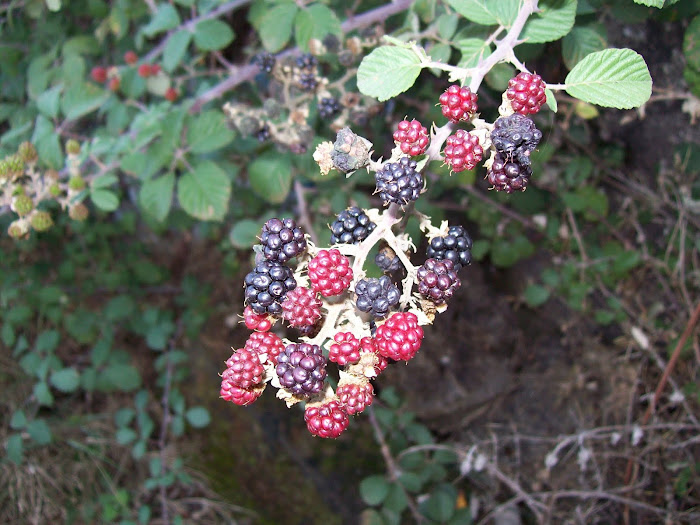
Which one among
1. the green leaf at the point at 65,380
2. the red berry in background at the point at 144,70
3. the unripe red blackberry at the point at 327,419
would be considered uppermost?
the unripe red blackberry at the point at 327,419

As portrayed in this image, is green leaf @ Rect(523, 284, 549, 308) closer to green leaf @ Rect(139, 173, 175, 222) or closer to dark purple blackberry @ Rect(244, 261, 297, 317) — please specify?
green leaf @ Rect(139, 173, 175, 222)

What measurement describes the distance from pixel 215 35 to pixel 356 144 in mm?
1608

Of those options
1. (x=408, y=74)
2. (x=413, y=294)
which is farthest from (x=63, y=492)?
(x=408, y=74)

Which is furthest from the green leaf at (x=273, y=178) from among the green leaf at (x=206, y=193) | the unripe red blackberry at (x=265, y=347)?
the unripe red blackberry at (x=265, y=347)

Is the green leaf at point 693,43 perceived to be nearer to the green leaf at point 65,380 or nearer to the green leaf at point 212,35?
the green leaf at point 212,35

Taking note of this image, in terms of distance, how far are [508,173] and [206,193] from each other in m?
1.51

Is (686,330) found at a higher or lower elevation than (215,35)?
lower

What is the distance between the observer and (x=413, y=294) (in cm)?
143

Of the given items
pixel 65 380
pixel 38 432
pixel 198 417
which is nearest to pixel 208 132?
pixel 198 417

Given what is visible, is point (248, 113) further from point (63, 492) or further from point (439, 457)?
point (63, 492)

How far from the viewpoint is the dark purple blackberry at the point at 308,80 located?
215cm

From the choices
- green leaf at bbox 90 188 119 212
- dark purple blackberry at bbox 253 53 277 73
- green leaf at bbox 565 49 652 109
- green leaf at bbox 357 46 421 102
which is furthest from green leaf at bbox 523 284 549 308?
green leaf at bbox 90 188 119 212

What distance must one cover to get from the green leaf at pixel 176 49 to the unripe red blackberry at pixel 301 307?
1749mm

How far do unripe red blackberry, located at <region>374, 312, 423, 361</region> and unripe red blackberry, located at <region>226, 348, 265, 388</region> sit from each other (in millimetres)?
290
